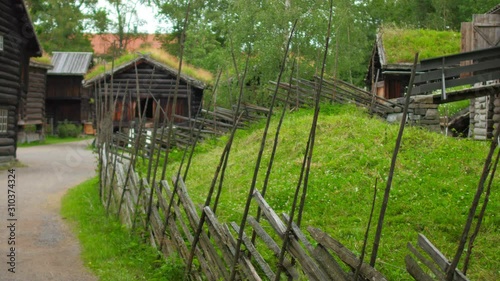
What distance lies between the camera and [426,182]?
9.66m

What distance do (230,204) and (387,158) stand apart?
3008mm

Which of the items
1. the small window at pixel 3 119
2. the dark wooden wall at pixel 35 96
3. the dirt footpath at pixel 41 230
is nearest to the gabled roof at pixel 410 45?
the dirt footpath at pixel 41 230

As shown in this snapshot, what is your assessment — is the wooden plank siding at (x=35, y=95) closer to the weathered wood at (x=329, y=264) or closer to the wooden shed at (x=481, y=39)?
the wooden shed at (x=481, y=39)

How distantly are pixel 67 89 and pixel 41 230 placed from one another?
3378 cm

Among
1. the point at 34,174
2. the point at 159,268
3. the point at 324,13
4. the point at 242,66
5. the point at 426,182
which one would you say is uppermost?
the point at 324,13

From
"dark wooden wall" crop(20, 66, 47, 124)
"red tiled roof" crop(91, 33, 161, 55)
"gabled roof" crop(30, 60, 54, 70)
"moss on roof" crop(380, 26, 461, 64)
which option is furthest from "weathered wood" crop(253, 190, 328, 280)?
"red tiled roof" crop(91, 33, 161, 55)

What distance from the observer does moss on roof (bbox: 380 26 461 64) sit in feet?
71.9

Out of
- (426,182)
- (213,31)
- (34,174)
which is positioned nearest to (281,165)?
(426,182)

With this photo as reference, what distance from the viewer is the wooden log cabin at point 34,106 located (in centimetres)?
3257

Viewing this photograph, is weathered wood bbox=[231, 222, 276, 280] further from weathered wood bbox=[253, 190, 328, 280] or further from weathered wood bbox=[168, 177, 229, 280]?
weathered wood bbox=[168, 177, 229, 280]

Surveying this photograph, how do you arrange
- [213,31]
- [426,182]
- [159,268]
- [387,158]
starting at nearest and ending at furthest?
1. [159,268]
2. [426,182]
3. [387,158]
4. [213,31]

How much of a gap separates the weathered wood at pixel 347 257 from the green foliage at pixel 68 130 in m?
36.3

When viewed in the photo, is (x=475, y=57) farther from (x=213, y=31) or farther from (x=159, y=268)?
(x=213, y=31)

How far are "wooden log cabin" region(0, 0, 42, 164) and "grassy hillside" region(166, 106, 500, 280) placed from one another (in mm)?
8610
